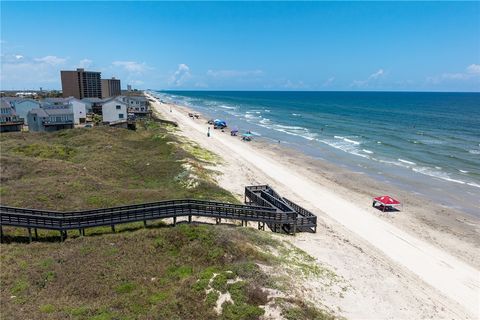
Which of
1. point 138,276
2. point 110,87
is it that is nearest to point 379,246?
point 138,276

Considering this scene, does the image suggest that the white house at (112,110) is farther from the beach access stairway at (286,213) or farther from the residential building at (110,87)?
the residential building at (110,87)

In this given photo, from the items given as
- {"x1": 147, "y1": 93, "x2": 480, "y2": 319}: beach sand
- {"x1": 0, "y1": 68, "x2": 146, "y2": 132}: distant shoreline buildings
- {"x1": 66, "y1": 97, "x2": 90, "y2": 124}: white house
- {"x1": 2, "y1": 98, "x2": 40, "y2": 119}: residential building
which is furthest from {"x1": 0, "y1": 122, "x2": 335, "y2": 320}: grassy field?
{"x1": 2, "y1": 98, "x2": 40, "y2": 119}: residential building

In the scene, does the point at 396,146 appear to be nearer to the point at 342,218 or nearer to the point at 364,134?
the point at 364,134

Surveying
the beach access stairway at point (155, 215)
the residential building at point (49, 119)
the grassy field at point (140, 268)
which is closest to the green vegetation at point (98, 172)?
the grassy field at point (140, 268)

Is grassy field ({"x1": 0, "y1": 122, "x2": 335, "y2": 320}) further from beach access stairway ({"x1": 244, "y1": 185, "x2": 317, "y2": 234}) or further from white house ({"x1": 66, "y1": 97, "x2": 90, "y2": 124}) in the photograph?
white house ({"x1": 66, "y1": 97, "x2": 90, "y2": 124})

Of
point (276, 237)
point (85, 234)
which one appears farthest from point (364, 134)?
point (85, 234)

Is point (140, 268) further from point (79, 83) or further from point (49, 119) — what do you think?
point (79, 83)

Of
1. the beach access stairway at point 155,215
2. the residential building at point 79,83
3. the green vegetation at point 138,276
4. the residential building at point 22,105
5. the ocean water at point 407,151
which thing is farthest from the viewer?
the residential building at point 79,83
